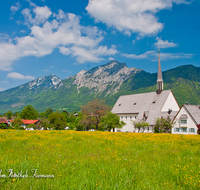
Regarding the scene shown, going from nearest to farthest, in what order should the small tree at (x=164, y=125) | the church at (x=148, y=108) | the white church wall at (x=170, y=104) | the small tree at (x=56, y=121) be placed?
the small tree at (x=164, y=125) → the church at (x=148, y=108) → the white church wall at (x=170, y=104) → the small tree at (x=56, y=121)

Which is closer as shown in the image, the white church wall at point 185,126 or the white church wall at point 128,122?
the white church wall at point 185,126

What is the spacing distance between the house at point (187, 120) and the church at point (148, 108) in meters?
3.05

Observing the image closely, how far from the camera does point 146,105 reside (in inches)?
2921

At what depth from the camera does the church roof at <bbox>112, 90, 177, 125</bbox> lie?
6457 cm

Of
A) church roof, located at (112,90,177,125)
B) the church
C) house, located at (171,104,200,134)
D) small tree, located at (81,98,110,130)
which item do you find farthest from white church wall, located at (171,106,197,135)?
small tree, located at (81,98,110,130)

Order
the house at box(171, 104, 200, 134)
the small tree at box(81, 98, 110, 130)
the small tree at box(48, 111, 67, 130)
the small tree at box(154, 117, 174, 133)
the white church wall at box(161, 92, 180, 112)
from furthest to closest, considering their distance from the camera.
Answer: the small tree at box(48, 111, 67, 130) < the white church wall at box(161, 92, 180, 112) < the small tree at box(81, 98, 110, 130) < the small tree at box(154, 117, 174, 133) < the house at box(171, 104, 200, 134)

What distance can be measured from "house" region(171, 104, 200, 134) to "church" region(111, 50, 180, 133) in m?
3.05

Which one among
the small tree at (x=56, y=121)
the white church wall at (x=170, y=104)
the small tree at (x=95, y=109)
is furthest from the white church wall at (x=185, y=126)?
the small tree at (x=56, y=121)

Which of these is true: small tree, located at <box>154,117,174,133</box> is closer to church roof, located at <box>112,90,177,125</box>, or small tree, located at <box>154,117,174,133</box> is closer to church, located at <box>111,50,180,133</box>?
church, located at <box>111,50,180,133</box>

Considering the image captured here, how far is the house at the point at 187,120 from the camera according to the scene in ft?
172

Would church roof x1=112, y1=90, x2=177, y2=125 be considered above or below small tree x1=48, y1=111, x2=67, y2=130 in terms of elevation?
above

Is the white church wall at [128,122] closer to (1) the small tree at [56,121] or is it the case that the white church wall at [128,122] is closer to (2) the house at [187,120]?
(2) the house at [187,120]

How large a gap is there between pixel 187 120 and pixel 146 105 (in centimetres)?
2233

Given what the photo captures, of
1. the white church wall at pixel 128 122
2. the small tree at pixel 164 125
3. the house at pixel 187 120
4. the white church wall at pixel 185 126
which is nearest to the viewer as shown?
the house at pixel 187 120
